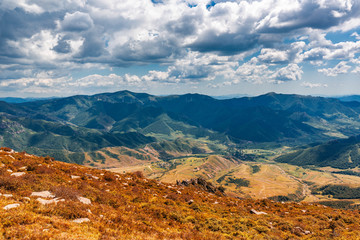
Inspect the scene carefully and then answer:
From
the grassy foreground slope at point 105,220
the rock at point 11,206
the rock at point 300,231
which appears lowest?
the rock at point 300,231

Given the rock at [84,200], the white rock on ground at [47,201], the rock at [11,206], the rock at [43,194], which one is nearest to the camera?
the rock at [11,206]

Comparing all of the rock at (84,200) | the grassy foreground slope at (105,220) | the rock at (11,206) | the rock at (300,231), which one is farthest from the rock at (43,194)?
the rock at (300,231)

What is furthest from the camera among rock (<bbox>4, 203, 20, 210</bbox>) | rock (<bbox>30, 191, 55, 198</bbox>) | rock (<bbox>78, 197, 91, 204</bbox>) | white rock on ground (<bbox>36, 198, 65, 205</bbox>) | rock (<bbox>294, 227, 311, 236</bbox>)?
rock (<bbox>294, 227, 311, 236</bbox>)

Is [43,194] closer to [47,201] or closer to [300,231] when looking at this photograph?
[47,201]

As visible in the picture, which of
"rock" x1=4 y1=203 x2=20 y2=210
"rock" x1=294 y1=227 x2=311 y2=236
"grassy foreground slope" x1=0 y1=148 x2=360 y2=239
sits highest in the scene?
Answer: "rock" x1=4 y1=203 x2=20 y2=210

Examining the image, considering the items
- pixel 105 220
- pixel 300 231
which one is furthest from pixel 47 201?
pixel 300 231

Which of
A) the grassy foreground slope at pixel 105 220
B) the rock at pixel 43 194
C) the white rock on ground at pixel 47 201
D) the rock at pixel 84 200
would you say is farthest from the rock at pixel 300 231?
the rock at pixel 43 194

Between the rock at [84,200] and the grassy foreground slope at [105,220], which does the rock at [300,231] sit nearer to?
the grassy foreground slope at [105,220]

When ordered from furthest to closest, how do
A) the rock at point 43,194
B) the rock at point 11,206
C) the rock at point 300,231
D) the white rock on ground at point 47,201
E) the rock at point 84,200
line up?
the rock at point 300,231, the rock at point 84,200, the rock at point 43,194, the white rock on ground at point 47,201, the rock at point 11,206

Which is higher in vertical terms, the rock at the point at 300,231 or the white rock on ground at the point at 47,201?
the white rock on ground at the point at 47,201

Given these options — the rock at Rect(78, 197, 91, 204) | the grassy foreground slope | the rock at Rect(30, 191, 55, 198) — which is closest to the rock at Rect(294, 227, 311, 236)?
the grassy foreground slope

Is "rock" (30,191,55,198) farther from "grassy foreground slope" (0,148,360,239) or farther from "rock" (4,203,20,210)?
"rock" (4,203,20,210)

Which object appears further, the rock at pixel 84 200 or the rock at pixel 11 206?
the rock at pixel 84 200

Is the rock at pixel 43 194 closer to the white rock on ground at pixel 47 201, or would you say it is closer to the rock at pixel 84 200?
the white rock on ground at pixel 47 201
